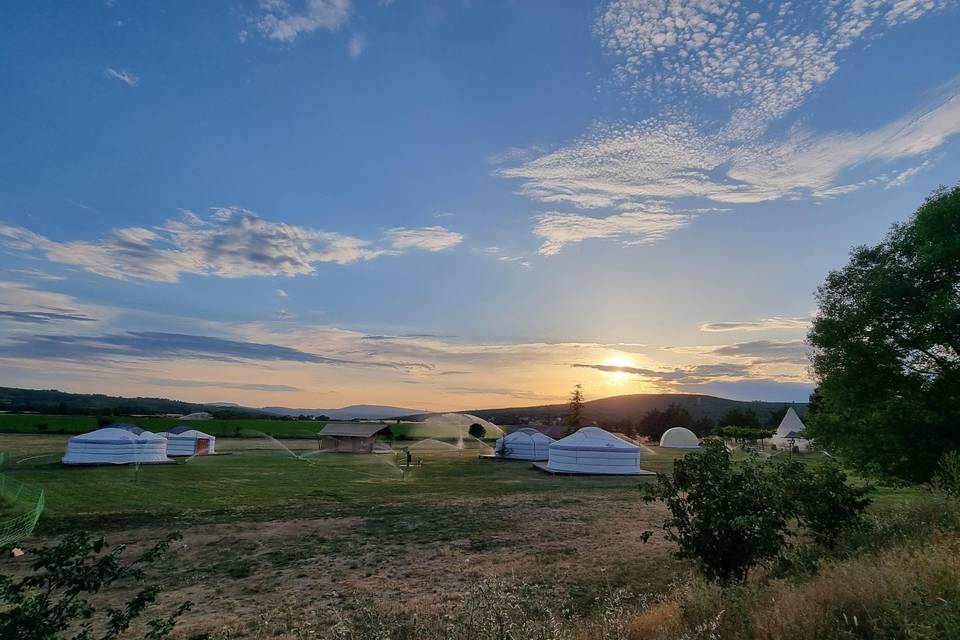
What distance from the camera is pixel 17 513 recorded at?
15414 mm

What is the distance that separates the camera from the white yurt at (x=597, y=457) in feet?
112

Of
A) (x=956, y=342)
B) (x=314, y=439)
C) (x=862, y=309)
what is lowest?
(x=314, y=439)

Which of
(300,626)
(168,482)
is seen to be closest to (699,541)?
(300,626)

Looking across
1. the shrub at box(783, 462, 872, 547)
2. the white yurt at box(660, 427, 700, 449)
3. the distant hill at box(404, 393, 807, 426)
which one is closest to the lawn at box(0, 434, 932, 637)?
the shrub at box(783, 462, 872, 547)

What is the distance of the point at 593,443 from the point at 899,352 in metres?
19.7

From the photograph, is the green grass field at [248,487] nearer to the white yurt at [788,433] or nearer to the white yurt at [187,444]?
the white yurt at [187,444]

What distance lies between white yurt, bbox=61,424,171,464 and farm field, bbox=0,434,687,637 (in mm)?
3521

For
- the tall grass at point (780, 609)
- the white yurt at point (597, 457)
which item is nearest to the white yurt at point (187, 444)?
the white yurt at point (597, 457)

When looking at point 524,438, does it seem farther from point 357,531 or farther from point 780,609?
point 780,609

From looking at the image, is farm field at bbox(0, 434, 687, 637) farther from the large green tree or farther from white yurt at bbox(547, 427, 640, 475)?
the large green tree

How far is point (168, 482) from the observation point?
26.5 meters

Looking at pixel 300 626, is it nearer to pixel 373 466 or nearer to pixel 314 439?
pixel 373 466

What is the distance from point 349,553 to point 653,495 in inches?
317

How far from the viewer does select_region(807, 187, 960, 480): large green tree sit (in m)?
15.9
